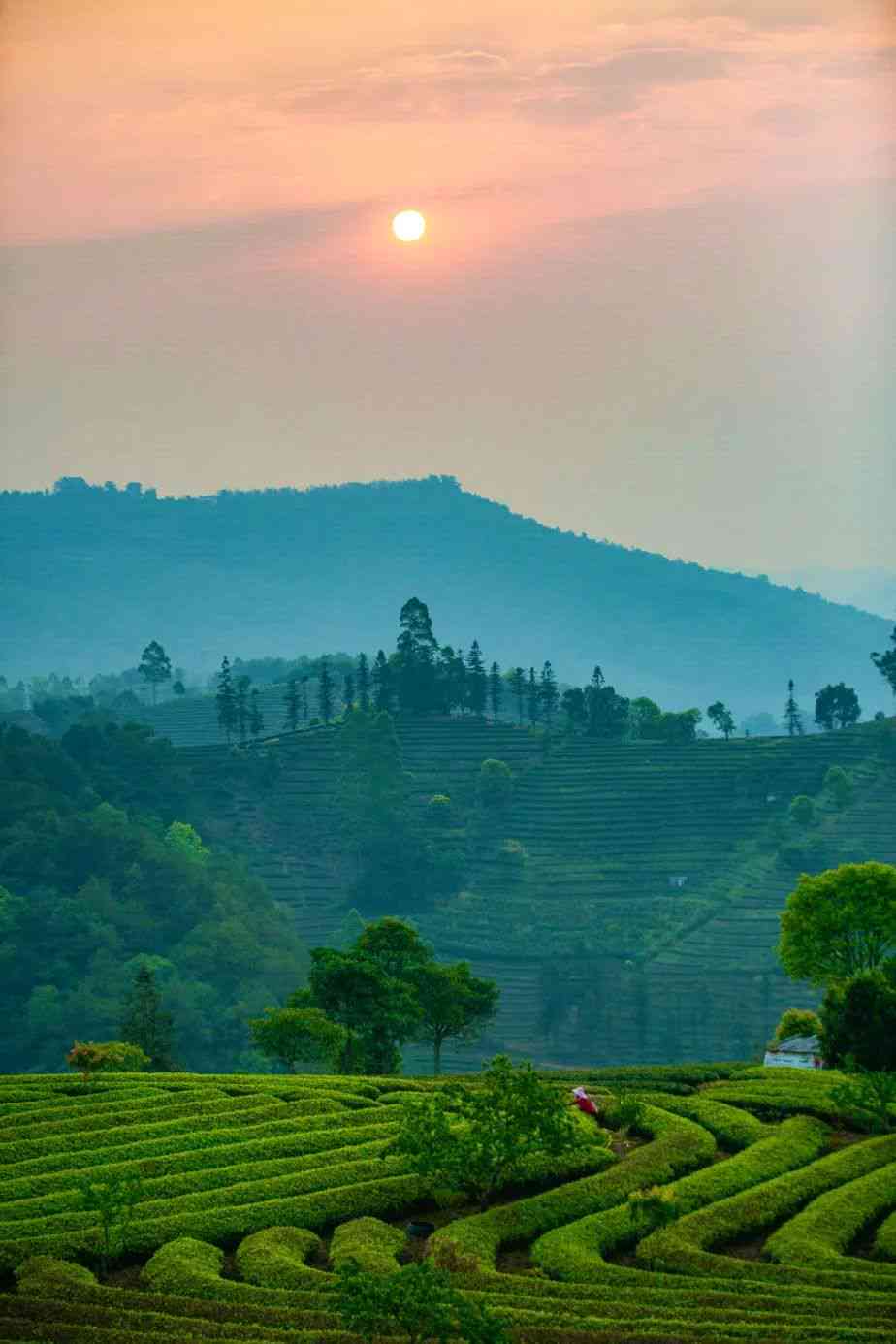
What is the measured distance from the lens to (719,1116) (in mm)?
28516

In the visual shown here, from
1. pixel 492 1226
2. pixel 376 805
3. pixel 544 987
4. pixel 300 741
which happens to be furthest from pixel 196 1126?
pixel 300 741

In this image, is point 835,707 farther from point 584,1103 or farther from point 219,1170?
point 219,1170

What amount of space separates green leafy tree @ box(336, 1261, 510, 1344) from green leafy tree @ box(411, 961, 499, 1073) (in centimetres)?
2125

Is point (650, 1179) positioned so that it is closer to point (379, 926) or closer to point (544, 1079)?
point (544, 1079)

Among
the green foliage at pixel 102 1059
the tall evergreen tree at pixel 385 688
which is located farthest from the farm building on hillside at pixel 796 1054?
the tall evergreen tree at pixel 385 688

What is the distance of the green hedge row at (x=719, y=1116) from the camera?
27.4 meters

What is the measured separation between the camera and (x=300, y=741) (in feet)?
336

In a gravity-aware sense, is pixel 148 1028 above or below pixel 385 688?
below

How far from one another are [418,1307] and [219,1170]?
821 cm

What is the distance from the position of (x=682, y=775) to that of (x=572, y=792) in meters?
5.66

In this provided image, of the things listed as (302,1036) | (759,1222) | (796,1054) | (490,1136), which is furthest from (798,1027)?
(490,1136)

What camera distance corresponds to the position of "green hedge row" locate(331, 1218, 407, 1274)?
2150 cm

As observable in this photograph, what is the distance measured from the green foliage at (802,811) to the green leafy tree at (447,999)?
163 ft

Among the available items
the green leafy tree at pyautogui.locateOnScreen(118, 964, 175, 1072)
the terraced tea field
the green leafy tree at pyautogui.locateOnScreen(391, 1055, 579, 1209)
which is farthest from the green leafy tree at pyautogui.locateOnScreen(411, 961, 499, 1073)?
the green leafy tree at pyautogui.locateOnScreen(391, 1055, 579, 1209)
